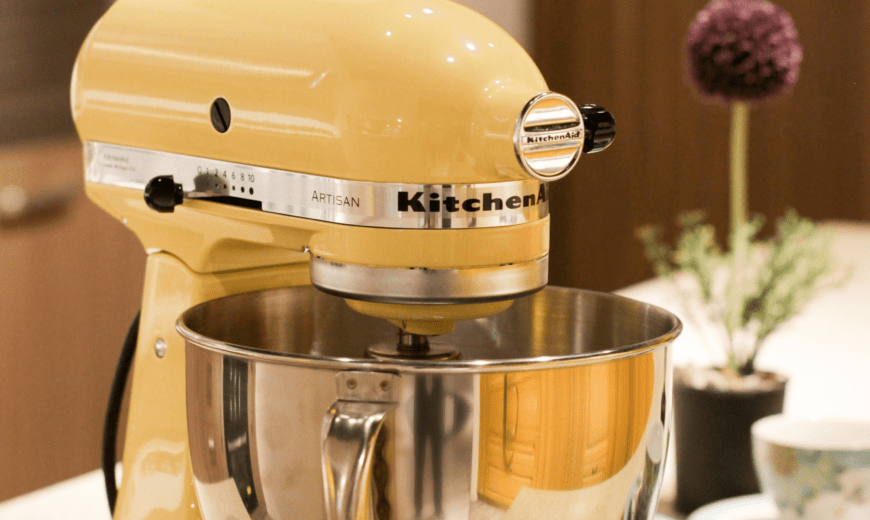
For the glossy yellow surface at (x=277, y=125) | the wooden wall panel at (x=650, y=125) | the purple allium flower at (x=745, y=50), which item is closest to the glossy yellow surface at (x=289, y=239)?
the glossy yellow surface at (x=277, y=125)

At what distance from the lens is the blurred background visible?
893mm

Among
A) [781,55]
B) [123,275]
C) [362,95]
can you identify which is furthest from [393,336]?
[123,275]

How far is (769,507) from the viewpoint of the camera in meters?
0.68

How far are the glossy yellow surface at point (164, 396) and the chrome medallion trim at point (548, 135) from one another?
21 centimetres

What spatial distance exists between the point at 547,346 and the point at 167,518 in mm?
227

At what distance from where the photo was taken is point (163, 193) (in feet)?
1.61

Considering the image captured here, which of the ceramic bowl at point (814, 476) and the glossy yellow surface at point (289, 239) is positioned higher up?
the glossy yellow surface at point (289, 239)

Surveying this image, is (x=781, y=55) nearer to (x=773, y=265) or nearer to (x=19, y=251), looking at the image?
(x=773, y=265)

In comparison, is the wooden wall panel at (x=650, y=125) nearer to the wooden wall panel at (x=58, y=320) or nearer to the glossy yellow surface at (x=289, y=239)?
the wooden wall panel at (x=58, y=320)

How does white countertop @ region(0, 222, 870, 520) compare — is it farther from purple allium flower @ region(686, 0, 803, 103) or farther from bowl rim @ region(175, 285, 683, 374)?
bowl rim @ region(175, 285, 683, 374)

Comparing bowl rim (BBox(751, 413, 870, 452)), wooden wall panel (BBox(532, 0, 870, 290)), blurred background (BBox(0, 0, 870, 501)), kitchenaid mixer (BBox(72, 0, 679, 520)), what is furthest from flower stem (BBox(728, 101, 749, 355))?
wooden wall panel (BBox(532, 0, 870, 290))

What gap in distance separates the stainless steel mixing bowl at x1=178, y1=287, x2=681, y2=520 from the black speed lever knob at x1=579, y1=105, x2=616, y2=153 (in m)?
0.09

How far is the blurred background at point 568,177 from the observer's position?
2.93 ft

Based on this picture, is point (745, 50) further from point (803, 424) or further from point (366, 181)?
point (366, 181)
